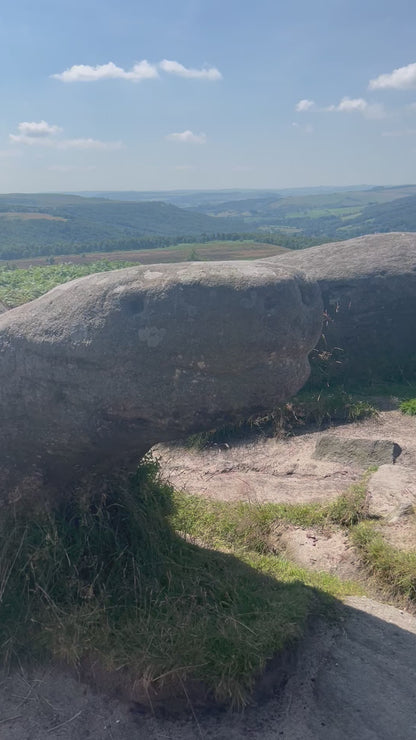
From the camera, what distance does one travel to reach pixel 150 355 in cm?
436

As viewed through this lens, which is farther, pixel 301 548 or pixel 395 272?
pixel 395 272

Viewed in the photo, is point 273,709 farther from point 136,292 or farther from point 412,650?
point 136,292

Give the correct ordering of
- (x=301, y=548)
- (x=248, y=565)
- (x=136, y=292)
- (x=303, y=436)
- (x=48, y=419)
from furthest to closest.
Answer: (x=303, y=436) → (x=301, y=548) → (x=248, y=565) → (x=48, y=419) → (x=136, y=292)

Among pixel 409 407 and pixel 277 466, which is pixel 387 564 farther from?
pixel 409 407

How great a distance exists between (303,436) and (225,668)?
5.79 meters

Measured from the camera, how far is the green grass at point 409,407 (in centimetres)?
→ 1024

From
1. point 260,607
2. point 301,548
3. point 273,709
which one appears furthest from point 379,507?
point 273,709

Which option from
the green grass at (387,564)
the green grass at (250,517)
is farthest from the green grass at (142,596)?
the green grass at (250,517)

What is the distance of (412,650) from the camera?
15.6 ft

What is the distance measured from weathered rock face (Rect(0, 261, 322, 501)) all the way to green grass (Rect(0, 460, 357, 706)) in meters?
0.70

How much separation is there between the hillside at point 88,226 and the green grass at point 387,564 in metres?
45.1

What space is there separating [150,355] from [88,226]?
81.0m

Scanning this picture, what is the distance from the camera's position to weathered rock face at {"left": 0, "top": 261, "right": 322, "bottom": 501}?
432cm

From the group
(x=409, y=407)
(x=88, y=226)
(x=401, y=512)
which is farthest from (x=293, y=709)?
(x=88, y=226)
